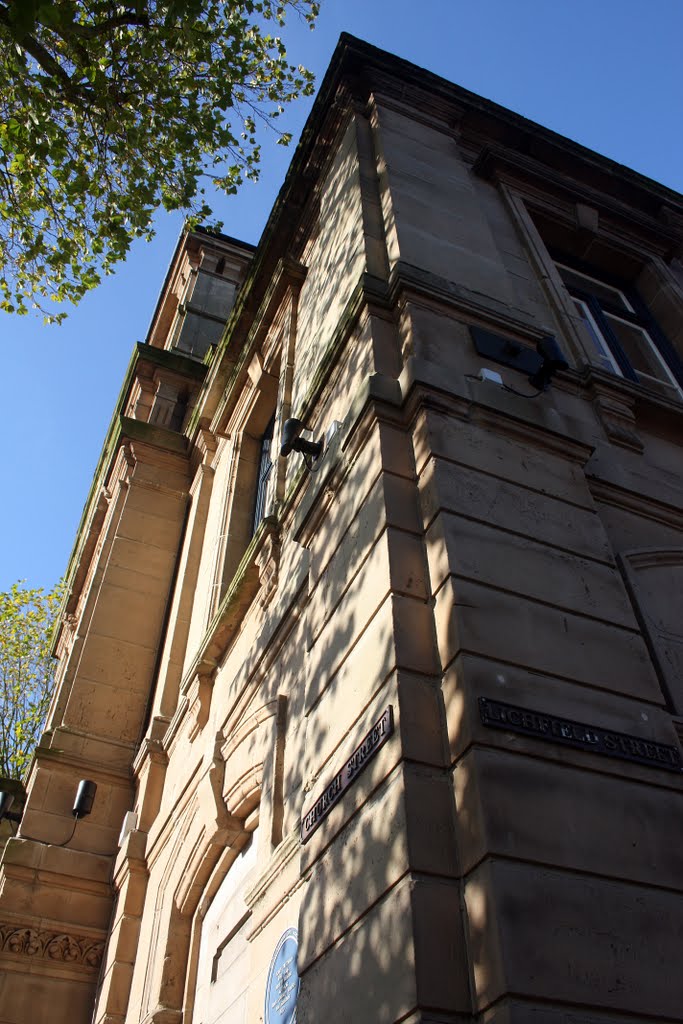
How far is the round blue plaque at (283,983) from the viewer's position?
5.39 meters

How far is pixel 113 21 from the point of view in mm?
11336

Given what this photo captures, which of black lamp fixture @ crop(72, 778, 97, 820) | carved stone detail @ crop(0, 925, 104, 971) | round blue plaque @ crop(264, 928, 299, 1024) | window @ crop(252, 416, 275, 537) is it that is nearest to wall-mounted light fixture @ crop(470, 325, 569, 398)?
round blue plaque @ crop(264, 928, 299, 1024)

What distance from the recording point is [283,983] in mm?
5613

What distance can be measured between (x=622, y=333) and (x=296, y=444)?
599 centimetres

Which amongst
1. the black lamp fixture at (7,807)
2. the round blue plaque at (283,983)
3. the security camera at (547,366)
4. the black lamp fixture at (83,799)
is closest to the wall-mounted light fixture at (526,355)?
the security camera at (547,366)

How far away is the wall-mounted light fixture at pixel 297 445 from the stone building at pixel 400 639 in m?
0.04

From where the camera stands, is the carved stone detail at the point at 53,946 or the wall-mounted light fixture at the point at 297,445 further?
the carved stone detail at the point at 53,946

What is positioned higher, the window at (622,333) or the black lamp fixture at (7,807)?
the window at (622,333)

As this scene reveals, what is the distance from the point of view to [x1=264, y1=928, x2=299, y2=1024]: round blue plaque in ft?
17.7

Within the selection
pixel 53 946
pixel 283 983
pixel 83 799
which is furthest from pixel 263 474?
pixel 283 983

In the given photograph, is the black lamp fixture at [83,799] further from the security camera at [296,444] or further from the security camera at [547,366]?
the security camera at [547,366]

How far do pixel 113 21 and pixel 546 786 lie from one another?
11.4 meters

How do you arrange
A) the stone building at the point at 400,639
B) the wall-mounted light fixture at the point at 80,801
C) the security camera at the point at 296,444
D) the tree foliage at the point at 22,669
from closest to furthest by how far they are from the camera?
the stone building at the point at 400,639 < the security camera at the point at 296,444 < the wall-mounted light fixture at the point at 80,801 < the tree foliage at the point at 22,669

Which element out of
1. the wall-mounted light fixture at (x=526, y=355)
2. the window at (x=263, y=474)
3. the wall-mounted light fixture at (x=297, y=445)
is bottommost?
the wall-mounted light fixture at (x=297, y=445)
